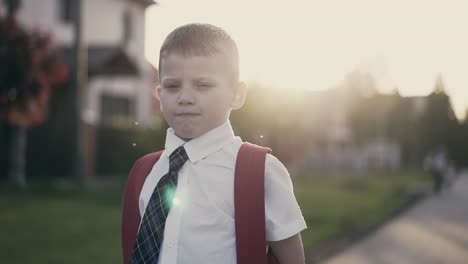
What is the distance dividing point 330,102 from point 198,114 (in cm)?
6866

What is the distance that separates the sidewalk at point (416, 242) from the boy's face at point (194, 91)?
20.9 feet

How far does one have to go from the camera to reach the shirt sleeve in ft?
7.41

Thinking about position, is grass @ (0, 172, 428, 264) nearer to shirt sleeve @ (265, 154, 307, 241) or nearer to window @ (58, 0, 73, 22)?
shirt sleeve @ (265, 154, 307, 241)

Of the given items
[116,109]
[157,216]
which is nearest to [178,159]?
[157,216]

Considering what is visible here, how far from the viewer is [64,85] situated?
2122cm

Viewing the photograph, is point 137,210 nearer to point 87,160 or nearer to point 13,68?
point 13,68

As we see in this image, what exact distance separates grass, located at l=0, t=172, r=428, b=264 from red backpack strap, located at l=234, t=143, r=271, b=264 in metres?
5.52

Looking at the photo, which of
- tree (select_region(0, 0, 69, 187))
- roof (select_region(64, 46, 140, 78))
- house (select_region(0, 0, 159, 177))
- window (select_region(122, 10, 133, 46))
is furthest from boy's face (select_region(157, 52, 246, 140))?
window (select_region(122, 10, 133, 46))

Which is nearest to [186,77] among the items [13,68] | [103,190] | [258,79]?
[258,79]

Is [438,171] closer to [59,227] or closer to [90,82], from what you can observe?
[90,82]

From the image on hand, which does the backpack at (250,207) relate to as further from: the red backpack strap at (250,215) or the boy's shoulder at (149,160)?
the boy's shoulder at (149,160)

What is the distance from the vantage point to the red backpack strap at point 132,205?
8.02 feet

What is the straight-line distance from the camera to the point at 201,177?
7.53 feet

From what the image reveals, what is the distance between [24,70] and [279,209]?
524 inches
